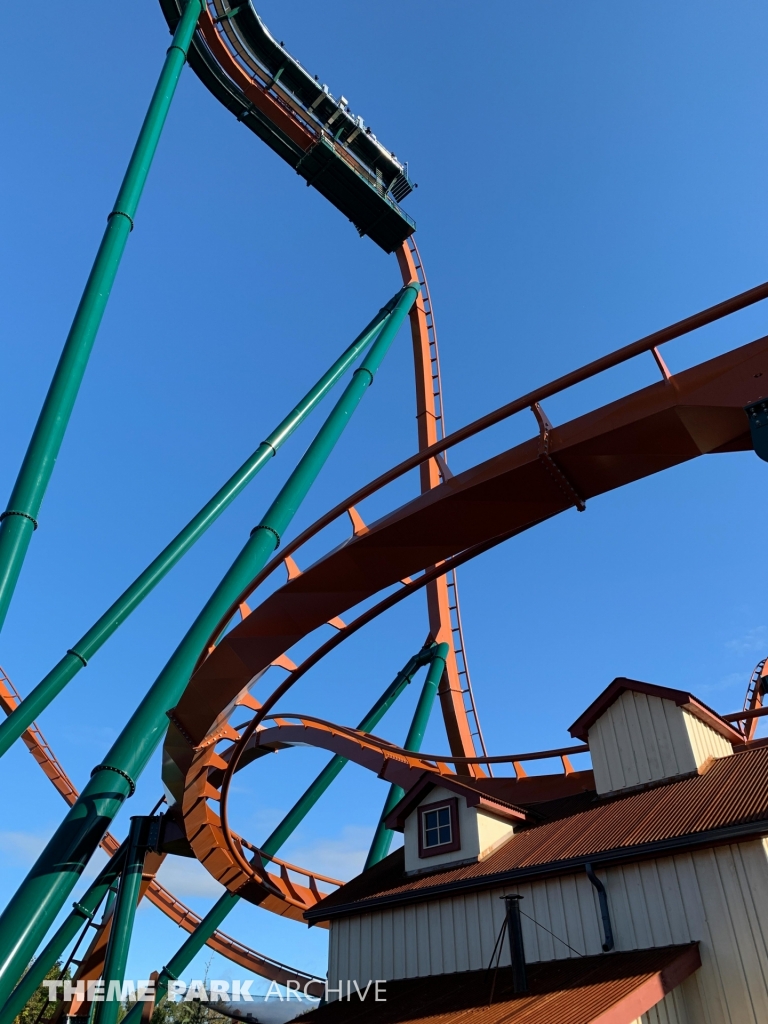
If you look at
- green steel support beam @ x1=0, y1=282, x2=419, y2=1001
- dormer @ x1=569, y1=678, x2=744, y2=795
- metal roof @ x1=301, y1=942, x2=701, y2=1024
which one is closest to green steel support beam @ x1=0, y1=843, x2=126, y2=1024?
green steel support beam @ x1=0, y1=282, x2=419, y2=1001

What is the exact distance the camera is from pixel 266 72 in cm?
1659

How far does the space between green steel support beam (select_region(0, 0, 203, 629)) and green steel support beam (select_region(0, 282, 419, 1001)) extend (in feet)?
7.48

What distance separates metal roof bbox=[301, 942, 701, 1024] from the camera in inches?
261

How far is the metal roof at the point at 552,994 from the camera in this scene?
6633mm

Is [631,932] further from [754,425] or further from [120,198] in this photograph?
[120,198]

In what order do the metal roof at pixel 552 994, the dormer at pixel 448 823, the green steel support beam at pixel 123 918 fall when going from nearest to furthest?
the metal roof at pixel 552 994 → the green steel support beam at pixel 123 918 → the dormer at pixel 448 823

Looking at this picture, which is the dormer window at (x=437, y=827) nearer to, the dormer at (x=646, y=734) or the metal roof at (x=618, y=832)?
→ the metal roof at (x=618, y=832)

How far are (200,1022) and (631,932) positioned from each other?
64.6 feet

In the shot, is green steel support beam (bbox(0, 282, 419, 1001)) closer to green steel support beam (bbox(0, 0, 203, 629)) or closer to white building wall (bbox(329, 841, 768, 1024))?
green steel support beam (bbox(0, 0, 203, 629))

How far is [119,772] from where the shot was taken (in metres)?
9.02

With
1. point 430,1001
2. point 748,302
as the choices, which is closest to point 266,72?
point 748,302

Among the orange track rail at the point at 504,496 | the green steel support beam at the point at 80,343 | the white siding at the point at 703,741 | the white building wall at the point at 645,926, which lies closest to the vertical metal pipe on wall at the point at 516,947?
the white building wall at the point at 645,926

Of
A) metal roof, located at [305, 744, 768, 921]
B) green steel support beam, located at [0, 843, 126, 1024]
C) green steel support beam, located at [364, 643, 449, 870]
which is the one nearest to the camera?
metal roof, located at [305, 744, 768, 921]

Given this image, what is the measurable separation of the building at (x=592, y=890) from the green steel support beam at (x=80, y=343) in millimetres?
6192
